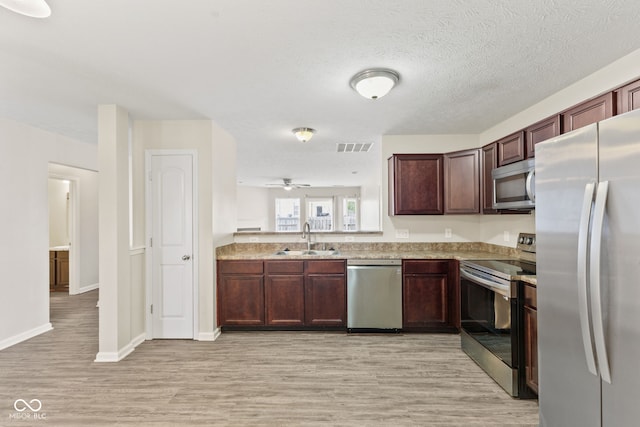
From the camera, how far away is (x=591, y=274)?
1277 mm

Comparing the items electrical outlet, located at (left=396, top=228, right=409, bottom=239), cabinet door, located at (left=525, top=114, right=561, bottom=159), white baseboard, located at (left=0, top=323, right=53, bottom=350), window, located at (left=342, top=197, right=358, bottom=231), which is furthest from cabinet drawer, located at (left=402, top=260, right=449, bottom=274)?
window, located at (left=342, top=197, right=358, bottom=231)

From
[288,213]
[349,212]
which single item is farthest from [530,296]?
[288,213]

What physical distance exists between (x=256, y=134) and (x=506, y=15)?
2971 mm

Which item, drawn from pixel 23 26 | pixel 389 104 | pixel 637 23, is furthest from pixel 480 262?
pixel 23 26

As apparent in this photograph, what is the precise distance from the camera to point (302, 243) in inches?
162

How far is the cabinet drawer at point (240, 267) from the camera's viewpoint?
3580 mm

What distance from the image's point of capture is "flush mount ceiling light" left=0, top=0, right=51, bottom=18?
1.49 metres

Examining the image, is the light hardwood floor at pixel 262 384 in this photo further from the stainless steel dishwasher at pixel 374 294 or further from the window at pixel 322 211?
the window at pixel 322 211

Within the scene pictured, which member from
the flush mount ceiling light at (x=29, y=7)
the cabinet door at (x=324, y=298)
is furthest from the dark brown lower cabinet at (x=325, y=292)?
the flush mount ceiling light at (x=29, y=7)

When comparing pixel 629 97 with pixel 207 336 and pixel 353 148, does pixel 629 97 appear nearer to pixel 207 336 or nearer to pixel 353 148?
pixel 353 148

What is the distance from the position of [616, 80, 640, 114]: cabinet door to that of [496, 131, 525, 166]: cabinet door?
844mm

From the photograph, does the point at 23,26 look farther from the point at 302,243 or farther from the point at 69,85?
the point at 302,243

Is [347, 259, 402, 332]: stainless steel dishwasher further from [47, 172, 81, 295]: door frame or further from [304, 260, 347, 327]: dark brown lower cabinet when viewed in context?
[47, 172, 81, 295]: door frame

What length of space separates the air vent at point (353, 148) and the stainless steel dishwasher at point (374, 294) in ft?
6.31
